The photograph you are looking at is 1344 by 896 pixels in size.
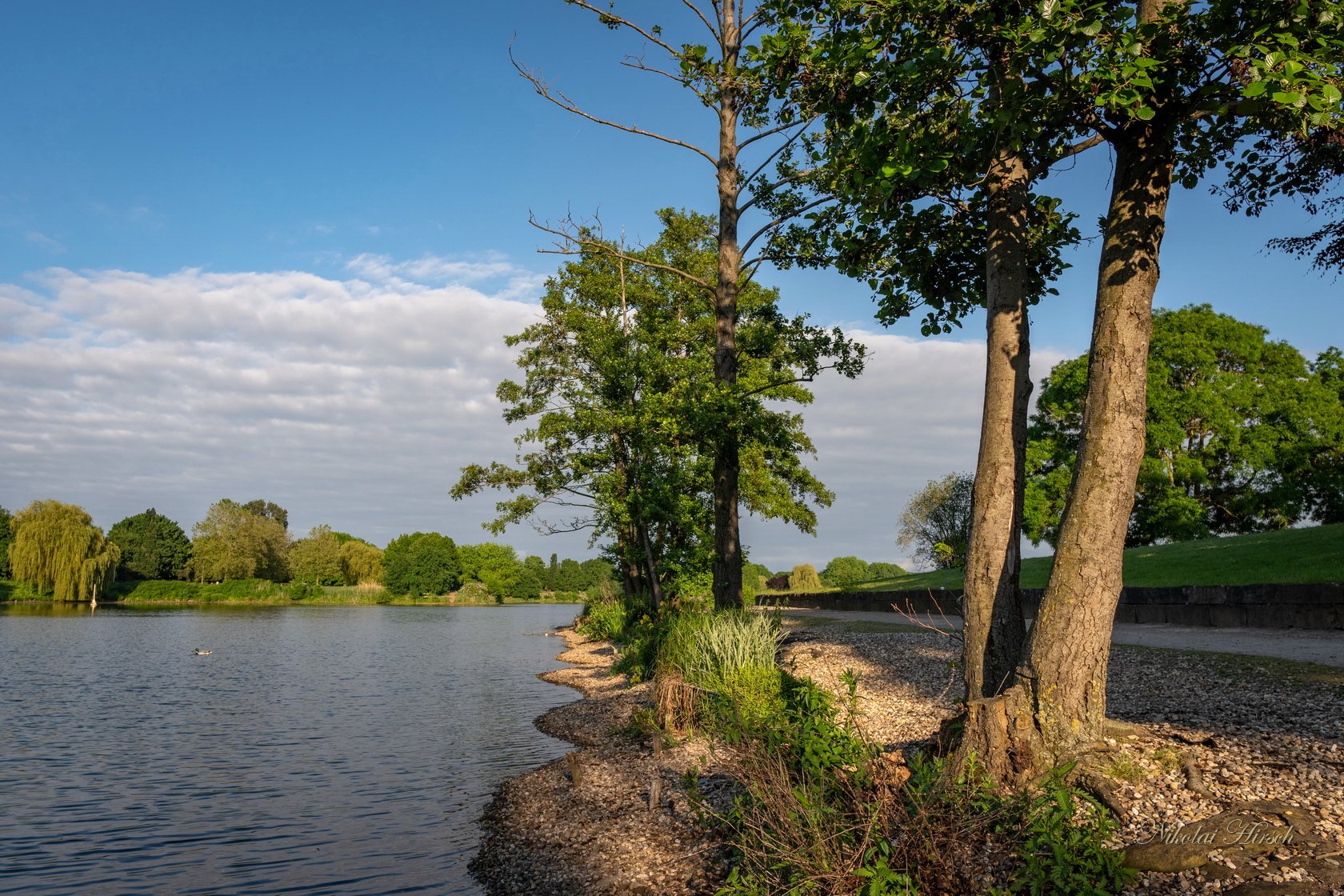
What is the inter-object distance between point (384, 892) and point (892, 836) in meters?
4.85

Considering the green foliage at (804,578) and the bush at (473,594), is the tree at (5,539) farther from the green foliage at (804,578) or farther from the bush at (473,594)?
the green foliage at (804,578)

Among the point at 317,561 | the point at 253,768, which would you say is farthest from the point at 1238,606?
the point at 317,561

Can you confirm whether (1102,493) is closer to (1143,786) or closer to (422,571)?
(1143,786)

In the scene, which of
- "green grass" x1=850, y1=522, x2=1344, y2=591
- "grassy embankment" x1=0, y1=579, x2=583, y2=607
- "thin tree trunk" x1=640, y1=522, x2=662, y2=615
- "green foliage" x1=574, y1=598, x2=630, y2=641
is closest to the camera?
"green grass" x1=850, y1=522, x2=1344, y2=591

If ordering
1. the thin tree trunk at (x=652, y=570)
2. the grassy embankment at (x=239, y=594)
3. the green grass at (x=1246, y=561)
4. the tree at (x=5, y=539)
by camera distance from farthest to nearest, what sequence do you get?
the tree at (x=5, y=539) → the grassy embankment at (x=239, y=594) → the thin tree trunk at (x=652, y=570) → the green grass at (x=1246, y=561)

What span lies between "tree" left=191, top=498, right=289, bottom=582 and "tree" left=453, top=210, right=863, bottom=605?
65084 mm

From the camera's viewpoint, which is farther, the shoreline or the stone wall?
the stone wall

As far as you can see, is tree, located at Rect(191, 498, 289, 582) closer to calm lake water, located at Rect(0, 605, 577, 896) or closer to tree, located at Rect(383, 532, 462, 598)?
tree, located at Rect(383, 532, 462, 598)

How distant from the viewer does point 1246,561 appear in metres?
22.0

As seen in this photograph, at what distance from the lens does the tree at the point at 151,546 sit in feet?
289

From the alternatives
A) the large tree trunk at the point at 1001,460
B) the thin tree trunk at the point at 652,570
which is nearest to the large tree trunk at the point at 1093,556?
the large tree trunk at the point at 1001,460

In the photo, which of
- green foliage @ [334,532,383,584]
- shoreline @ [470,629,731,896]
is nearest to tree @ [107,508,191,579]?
green foliage @ [334,532,383,584]

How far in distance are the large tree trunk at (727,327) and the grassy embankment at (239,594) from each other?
2845 inches

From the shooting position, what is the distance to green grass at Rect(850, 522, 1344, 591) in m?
19.3
